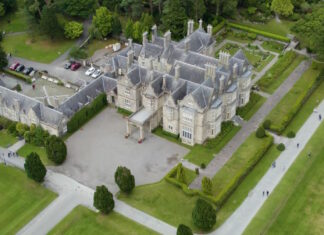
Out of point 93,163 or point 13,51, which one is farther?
point 13,51

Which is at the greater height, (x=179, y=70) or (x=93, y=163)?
(x=179, y=70)

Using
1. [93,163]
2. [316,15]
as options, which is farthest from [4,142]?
[316,15]

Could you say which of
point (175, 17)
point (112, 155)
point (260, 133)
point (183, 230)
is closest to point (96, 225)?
point (183, 230)

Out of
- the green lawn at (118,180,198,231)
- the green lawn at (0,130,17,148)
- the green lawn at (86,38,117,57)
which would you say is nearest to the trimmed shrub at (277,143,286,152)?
the green lawn at (118,180,198,231)

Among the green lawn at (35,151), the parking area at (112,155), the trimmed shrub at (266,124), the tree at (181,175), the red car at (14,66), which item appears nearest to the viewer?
the tree at (181,175)

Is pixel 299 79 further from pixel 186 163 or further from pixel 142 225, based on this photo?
pixel 142 225

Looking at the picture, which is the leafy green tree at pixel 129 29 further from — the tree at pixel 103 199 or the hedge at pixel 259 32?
the tree at pixel 103 199

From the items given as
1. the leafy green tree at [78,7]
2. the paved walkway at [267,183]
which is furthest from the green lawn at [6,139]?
the leafy green tree at [78,7]
